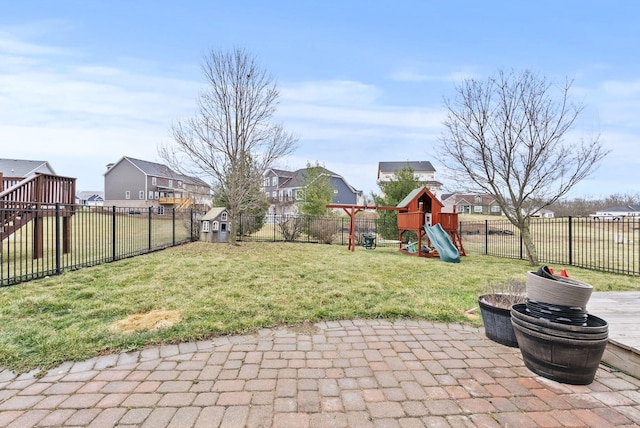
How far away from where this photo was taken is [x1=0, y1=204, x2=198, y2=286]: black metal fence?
6.07 meters

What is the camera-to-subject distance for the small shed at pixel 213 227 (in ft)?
38.4

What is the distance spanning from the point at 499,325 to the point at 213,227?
10633 mm

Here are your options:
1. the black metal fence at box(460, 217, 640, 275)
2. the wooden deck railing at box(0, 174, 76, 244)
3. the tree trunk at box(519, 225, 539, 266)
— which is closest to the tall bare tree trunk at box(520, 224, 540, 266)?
the tree trunk at box(519, 225, 539, 266)

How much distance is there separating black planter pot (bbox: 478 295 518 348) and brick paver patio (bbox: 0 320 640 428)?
4.1 inches

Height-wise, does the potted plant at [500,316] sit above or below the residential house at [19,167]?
below

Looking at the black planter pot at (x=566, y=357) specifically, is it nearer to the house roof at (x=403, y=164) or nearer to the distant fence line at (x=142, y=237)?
the distant fence line at (x=142, y=237)

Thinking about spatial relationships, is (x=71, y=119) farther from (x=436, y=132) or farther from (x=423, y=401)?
(x=423, y=401)

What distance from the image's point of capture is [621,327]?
9.52 feet

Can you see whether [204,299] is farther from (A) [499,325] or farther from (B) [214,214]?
(B) [214,214]

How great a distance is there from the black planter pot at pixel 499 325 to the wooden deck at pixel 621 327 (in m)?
0.71

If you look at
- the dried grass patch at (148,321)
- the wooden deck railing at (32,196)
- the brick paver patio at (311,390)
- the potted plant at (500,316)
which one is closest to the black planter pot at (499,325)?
the potted plant at (500,316)

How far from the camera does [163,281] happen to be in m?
5.32

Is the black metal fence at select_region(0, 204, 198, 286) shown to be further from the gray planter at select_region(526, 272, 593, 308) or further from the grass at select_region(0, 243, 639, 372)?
the gray planter at select_region(526, 272, 593, 308)

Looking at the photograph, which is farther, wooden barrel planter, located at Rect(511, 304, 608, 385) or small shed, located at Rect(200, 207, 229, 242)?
small shed, located at Rect(200, 207, 229, 242)
